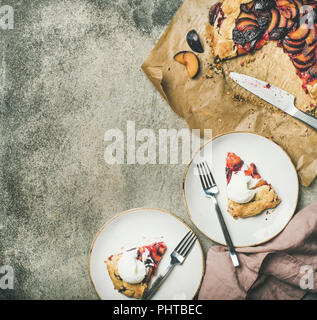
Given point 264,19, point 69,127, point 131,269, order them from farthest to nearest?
1. point 69,127
2. point 264,19
3. point 131,269

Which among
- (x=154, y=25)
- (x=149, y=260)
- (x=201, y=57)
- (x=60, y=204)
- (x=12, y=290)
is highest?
(x=154, y=25)

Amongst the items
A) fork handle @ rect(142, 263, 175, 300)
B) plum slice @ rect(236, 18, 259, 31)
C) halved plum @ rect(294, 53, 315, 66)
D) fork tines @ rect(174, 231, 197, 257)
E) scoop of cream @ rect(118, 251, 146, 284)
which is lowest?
fork handle @ rect(142, 263, 175, 300)

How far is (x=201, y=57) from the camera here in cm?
249

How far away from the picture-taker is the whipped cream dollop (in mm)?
2340

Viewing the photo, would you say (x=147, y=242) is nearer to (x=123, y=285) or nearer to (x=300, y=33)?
(x=123, y=285)

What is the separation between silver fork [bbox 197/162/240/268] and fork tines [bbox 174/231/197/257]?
0.80 feet

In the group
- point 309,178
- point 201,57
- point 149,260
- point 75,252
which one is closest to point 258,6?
point 201,57

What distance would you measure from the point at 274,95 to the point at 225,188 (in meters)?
0.82

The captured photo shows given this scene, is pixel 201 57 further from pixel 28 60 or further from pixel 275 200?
pixel 28 60

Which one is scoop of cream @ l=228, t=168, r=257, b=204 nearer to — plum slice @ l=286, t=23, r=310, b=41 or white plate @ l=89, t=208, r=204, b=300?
white plate @ l=89, t=208, r=204, b=300

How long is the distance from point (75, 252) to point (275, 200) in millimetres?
1662

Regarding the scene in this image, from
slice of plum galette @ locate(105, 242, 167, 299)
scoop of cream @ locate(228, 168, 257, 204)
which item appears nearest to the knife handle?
scoop of cream @ locate(228, 168, 257, 204)

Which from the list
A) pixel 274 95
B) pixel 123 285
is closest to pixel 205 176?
Result: pixel 274 95

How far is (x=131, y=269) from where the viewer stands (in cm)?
230
